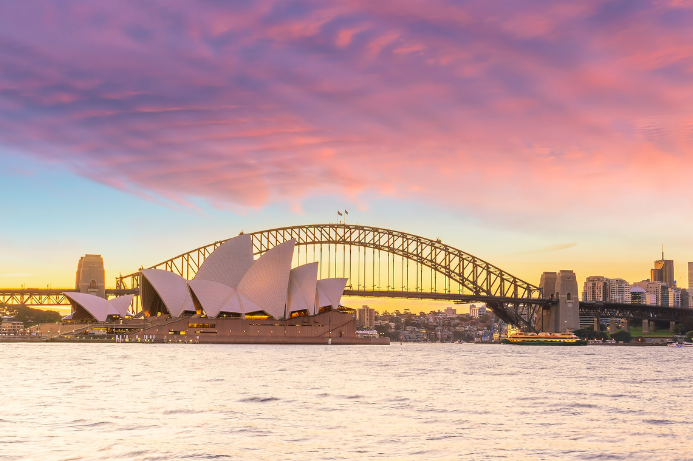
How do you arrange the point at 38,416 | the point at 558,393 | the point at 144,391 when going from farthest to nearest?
1. the point at 558,393
2. the point at 144,391
3. the point at 38,416

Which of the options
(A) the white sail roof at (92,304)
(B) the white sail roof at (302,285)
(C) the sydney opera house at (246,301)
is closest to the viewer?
(C) the sydney opera house at (246,301)

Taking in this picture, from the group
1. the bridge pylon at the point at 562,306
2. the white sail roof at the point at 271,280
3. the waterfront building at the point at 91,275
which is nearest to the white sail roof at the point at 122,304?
the waterfront building at the point at 91,275

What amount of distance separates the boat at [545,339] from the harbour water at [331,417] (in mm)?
88748

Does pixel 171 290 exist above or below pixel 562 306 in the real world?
above

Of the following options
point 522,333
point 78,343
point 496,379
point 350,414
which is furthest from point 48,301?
point 350,414

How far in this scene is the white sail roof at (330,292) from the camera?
389 ft

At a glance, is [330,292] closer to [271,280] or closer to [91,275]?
[271,280]

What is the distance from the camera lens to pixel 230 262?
4304 inches

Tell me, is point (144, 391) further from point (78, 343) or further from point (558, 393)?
point (78, 343)

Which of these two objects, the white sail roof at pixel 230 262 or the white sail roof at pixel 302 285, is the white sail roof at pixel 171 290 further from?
the white sail roof at pixel 302 285

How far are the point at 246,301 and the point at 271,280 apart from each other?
527 centimetres

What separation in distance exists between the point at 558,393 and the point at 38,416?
24676 millimetres

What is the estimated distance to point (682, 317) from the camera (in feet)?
555

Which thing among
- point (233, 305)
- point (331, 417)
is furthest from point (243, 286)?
point (331, 417)
